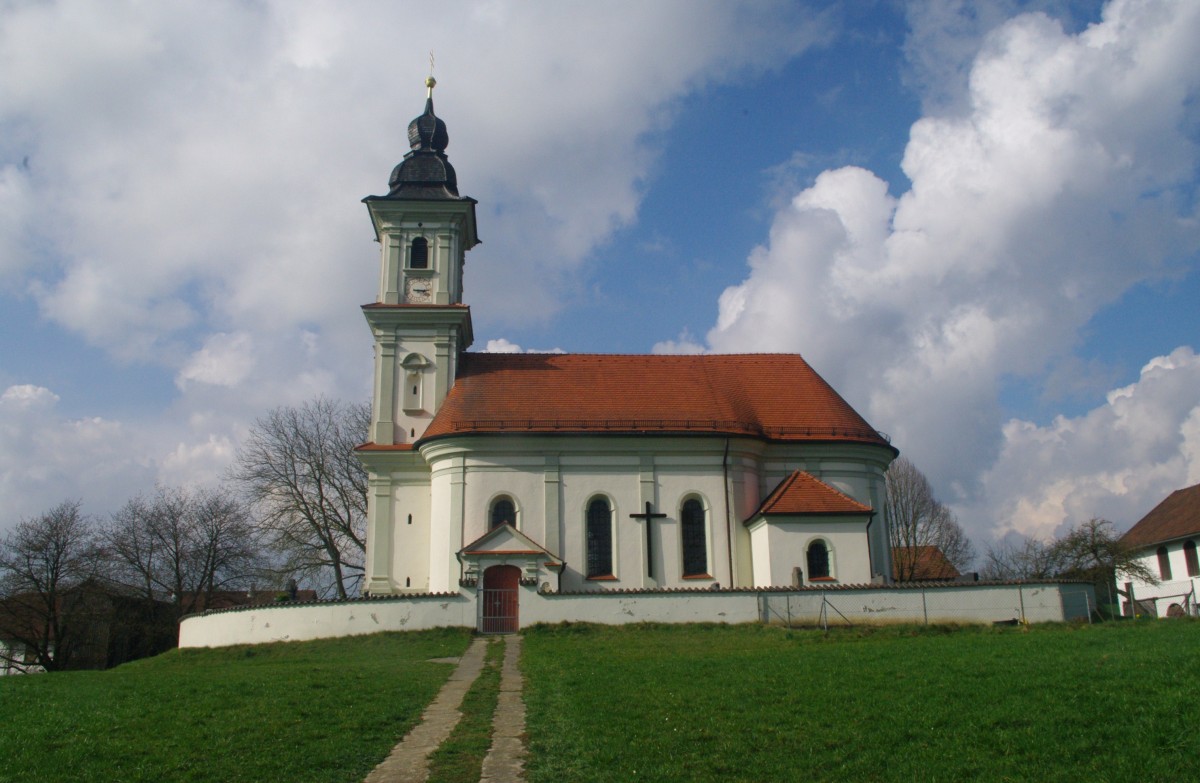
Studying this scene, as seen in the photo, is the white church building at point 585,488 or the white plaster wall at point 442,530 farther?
the white plaster wall at point 442,530

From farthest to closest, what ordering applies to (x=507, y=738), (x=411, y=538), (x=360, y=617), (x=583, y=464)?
1. (x=411, y=538)
2. (x=583, y=464)
3. (x=360, y=617)
4. (x=507, y=738)

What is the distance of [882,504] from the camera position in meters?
35.0

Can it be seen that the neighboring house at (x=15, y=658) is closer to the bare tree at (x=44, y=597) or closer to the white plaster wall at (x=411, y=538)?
the bare tree at (x=44, y=597)

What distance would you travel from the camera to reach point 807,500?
103ft

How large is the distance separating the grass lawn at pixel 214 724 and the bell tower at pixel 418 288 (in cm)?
1656

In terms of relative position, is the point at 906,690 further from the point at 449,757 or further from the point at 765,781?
the point at 449,757

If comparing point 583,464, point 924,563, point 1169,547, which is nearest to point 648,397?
point 583,464

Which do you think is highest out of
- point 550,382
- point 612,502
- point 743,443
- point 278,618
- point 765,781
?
point 550,382

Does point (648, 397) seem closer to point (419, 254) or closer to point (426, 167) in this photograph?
point (419, 254)

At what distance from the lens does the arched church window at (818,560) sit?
30.5 meters

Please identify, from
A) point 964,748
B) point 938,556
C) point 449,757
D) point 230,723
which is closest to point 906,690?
point 964,748

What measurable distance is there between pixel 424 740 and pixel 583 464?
21782mm

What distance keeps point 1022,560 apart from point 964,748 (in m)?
51.1

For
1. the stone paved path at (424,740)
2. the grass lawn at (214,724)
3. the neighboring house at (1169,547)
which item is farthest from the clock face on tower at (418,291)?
the neighboring house at (1169,547)
